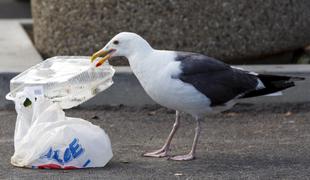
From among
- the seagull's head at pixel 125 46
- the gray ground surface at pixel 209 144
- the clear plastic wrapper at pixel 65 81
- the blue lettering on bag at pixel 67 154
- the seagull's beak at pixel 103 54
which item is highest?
the seagull's head at pixel 125 46

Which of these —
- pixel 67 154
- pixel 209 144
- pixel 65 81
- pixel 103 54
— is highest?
pixel 103 54

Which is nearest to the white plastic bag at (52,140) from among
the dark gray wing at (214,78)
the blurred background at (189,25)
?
the dark gray wing at (214,78)

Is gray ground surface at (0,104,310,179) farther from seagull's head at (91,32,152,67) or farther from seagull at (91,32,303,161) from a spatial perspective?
seagull's head at (91,32,152,67)

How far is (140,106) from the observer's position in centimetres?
798

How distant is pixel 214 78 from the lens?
246 inches

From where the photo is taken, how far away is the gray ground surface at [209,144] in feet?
18.8

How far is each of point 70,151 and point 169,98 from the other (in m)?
0.82

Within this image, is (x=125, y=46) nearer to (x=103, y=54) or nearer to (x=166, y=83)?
(x=103, y=54)

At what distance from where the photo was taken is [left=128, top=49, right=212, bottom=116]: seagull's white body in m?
6.03

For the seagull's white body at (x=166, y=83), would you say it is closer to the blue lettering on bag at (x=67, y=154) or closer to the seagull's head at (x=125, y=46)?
the seagull's head at (x=125, y=46)

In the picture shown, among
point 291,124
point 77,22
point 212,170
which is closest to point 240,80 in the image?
point 212,170

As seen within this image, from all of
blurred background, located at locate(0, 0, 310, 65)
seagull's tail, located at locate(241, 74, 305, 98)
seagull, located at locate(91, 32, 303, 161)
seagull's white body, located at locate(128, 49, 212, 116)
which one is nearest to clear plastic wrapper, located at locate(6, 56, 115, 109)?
seagull, located at locate(91, 32, 303, 161)

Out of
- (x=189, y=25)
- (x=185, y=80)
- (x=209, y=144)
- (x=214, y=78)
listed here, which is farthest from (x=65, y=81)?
(x=189, y=25)

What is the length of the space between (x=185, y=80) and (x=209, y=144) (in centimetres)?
87
